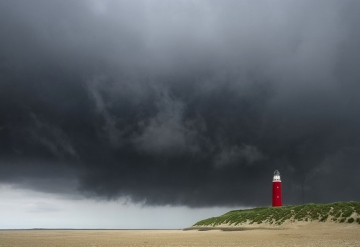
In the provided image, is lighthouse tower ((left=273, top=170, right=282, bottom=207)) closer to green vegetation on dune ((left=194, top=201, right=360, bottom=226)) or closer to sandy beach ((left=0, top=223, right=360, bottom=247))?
green vegetation on dune ((left=194, top=201, right=360, bottom=226))

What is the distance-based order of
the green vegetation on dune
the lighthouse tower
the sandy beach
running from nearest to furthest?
1. the sandy beach
2. the green vegetation on dune
3. the lighthouse tower

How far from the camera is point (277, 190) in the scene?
88.6m

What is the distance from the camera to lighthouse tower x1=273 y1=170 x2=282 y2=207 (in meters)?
86.2

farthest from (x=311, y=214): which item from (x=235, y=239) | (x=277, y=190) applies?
(x=277, y=190)

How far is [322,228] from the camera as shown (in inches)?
2037

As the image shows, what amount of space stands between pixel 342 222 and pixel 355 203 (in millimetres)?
8310

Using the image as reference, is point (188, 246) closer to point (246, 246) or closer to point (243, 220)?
point (246, 246)

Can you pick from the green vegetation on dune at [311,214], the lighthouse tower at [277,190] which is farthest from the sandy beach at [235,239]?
the lighthouse tower at [277,190]

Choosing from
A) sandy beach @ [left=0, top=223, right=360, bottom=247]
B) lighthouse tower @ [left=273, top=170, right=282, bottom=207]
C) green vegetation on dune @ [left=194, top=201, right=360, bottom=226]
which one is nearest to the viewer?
sandy beach @ [left=0, top=223, right=360, bottom=247]

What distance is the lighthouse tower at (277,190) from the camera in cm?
8624

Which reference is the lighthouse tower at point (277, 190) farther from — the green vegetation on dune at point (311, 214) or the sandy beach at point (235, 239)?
the sandy beach at point (235, 239)

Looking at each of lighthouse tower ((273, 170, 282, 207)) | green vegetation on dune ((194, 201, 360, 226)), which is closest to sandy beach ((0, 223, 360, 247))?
green vegetation on dune ((194, 201, 360, 226))

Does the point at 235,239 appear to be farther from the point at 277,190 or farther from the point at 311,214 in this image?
the point at 277,190

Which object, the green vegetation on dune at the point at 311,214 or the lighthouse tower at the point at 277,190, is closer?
the green vegetation on dune at the point at 311,214
